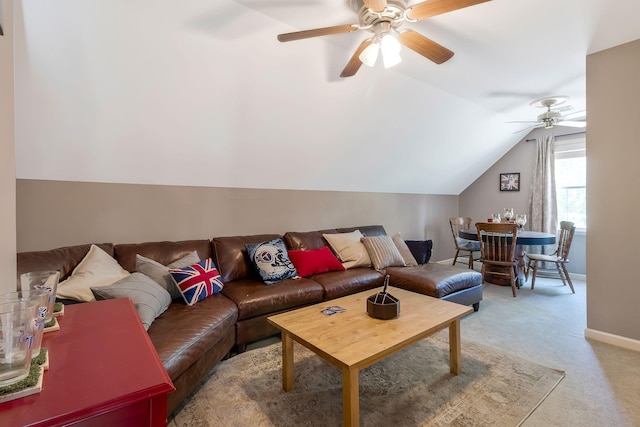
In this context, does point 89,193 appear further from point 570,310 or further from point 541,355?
point 570,310

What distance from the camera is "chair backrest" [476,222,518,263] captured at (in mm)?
3793

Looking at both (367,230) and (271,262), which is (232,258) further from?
(367,230)

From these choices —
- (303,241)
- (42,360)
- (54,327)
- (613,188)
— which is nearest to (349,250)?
(303,241)

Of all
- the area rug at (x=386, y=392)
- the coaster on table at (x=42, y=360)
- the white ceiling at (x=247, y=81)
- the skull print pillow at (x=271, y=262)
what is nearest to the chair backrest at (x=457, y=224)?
the white ceiling at (x=247, y=81)

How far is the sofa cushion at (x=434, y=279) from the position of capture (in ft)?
9.58

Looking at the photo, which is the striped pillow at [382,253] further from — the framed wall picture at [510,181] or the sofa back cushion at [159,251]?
the framed wall picture at [510,181]

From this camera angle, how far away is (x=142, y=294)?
191 cm

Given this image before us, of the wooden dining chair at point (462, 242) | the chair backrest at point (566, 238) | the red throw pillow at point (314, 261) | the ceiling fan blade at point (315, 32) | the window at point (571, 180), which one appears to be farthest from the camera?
the wooden dining chair at point (462, 242)

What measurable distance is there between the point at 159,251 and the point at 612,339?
4.03m

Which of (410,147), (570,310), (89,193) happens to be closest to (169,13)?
(89,193)

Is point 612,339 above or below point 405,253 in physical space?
below

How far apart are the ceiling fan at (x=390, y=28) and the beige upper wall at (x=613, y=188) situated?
1.74 m

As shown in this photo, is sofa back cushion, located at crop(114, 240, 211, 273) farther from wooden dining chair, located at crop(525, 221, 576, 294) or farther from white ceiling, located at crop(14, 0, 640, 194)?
wooden dining chair, located at crop(525, 221, 576, 294)

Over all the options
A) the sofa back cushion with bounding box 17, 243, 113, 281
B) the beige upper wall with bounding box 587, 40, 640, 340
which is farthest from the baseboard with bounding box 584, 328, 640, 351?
the sofa back cushion with bounding box 17, 243, 113, 281
